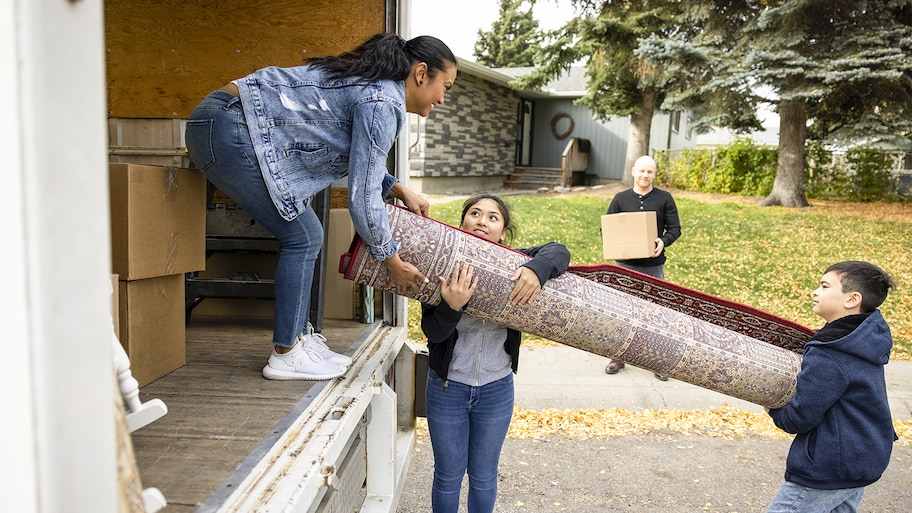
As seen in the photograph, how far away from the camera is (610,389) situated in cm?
542

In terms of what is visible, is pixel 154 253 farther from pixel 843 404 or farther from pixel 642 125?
pixel 642 125

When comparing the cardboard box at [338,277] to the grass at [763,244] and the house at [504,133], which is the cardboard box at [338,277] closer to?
the grass at [763,244]

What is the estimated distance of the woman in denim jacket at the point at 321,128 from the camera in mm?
2164

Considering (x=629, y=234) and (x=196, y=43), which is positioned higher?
(x=196, y=43)

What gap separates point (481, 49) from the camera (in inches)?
1661

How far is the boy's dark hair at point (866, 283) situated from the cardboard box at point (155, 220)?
7.49ft

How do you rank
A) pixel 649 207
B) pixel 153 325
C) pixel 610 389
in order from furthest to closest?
pixel 610 389 < pixel 649 207 < pixel 153 325

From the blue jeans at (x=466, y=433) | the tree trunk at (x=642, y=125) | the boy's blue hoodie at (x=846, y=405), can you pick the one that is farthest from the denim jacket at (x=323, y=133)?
the tree trunk at (x=642, y=125)

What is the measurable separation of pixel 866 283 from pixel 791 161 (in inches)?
583

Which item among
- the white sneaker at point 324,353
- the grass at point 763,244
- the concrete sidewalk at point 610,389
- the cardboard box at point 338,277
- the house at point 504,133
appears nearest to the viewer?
the white sneaker at point 324,353

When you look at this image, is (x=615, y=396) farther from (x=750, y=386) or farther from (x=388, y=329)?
(x=750, y=386)

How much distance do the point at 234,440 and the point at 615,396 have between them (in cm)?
390

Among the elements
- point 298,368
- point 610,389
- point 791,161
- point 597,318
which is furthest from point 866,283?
point 791,161

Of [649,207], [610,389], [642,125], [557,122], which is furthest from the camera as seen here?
[557,122]
